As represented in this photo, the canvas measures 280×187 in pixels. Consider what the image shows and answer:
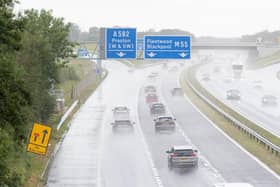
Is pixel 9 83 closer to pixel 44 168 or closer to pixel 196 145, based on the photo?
pixel 44 168

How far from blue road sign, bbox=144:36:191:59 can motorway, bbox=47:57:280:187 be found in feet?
22.2

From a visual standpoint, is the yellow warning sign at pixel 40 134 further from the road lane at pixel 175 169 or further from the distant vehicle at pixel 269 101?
the distant vehicle at pixel 269 101

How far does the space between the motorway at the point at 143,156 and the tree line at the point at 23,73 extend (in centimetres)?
363

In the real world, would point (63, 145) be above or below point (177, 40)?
below

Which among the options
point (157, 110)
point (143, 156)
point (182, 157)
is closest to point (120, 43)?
point (143, 156)

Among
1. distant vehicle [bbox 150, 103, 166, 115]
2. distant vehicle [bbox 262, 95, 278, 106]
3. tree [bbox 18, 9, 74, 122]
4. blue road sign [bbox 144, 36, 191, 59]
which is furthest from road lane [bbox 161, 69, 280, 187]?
distant vehicle [bbox 262, 95, 278, 106]

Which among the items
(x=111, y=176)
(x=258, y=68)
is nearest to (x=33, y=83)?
(x=111, y=176)

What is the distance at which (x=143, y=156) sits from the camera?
46344 mm

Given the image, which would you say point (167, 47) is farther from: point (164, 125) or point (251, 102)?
point (251, 102)

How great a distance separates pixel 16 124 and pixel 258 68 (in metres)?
147

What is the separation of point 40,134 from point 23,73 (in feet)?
9.38

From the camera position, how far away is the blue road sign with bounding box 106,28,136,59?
184 ft

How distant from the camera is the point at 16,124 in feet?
82.7

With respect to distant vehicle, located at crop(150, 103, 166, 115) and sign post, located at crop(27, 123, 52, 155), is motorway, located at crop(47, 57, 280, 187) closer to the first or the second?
distant vehicle, located at crop(150, 103, 166, 115)
